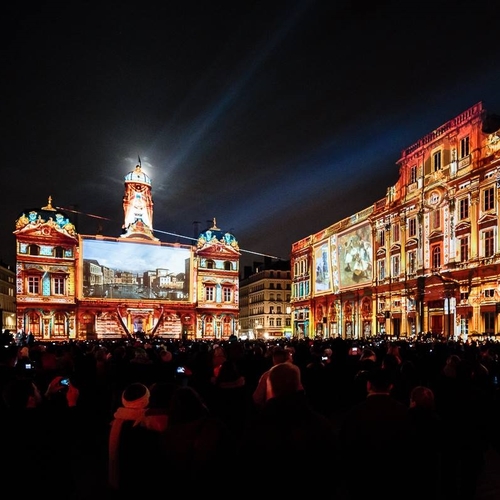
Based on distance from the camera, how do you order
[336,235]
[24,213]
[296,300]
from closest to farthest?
1. [336,235]
2. [24,213]
3. [296,300]

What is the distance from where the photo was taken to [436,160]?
41750 millimetres

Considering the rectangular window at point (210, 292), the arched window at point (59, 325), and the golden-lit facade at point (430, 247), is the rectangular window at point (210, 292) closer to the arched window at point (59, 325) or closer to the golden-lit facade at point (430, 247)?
the arched window at point (59, 325)

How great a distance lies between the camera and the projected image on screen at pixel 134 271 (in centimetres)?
6444

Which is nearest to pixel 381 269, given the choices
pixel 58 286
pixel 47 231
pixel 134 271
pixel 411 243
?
pixel 411 243

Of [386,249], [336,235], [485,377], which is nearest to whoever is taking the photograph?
[485,377]

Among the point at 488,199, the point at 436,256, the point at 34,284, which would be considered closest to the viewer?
the point at 488,199

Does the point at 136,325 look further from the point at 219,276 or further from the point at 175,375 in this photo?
the point at 175,375

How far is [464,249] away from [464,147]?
7.87 m

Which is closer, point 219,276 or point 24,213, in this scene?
point 24,213

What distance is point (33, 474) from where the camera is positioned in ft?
11.9

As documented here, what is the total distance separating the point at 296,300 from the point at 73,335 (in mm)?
29510

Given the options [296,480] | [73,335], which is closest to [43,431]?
[296,480]

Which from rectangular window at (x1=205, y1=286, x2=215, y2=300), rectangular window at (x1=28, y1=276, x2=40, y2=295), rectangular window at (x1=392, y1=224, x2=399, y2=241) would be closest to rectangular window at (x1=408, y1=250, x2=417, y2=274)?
rectangular window at (x1=392, y1=224, x2=399, y2=241)

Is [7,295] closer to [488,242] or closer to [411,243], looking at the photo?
[411,243]
